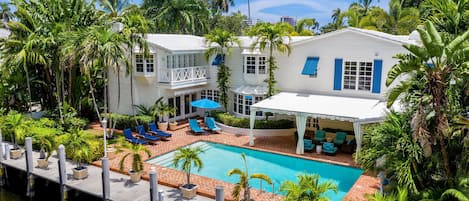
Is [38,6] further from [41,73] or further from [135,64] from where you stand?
[135,64]

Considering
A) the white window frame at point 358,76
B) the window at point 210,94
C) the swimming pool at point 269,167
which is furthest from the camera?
the window at point 210,94

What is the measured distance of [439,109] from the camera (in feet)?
37.2

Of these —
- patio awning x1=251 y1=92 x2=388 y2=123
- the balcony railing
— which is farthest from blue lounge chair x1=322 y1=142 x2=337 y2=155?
the balcony railing

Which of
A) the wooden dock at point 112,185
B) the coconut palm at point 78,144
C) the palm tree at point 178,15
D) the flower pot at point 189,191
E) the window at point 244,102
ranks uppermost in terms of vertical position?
the palm tree at point 178,15

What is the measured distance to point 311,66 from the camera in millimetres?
24781

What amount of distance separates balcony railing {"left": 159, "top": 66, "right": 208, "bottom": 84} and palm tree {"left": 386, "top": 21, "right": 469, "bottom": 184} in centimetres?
1788

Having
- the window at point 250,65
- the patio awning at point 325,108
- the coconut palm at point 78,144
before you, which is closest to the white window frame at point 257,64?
the window at point 250,65

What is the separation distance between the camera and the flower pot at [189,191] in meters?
15.1

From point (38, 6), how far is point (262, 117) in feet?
57.8

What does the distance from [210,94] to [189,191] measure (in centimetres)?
1608

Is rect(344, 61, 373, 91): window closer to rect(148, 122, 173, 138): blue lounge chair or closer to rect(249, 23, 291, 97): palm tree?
rect(249, 23, 291, 97): palm tree

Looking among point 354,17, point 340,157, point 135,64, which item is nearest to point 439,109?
point 340,157

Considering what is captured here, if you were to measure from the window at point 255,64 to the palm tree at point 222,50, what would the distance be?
58.1 inches

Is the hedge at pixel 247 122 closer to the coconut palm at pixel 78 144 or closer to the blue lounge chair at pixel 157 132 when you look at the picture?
the blue lounge chair at pixel 157 132
